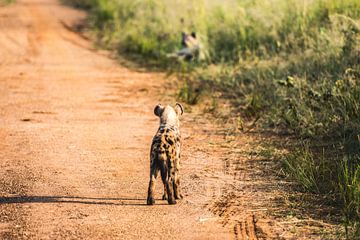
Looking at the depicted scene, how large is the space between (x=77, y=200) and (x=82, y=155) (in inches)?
61.4

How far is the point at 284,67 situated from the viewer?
35.8 ft

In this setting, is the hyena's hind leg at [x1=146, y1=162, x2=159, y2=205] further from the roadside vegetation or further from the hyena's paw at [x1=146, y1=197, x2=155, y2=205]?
the roadside vegetation

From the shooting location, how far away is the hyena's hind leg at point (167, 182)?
6090mm

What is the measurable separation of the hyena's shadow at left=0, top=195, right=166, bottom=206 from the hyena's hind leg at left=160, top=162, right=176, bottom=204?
0.74ft

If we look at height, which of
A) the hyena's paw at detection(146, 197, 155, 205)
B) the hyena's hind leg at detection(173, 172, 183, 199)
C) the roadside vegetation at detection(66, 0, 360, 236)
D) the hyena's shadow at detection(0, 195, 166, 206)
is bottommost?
the hyena's shadow at detection(0, 195, 166, 206)

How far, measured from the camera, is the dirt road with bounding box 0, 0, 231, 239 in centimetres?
576

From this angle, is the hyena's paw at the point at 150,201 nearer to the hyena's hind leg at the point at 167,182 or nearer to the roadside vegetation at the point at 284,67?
the hyena's hind leg at the point at 167,182

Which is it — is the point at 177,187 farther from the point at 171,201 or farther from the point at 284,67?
the point at 284,67

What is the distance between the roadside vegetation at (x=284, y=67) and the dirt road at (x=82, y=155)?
0.89m

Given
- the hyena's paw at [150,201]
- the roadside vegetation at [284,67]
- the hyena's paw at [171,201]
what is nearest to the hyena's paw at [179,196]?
the hyena's paw at [171,201]

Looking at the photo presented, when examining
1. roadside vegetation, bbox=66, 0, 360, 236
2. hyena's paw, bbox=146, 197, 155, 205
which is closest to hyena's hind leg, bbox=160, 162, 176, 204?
hyena's paw, bbox=146, 197, 155, 205

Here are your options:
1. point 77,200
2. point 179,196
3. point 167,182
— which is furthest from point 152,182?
point 77,200

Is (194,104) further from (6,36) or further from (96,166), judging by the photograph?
(6,36)

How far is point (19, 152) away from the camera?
8.02 metres
